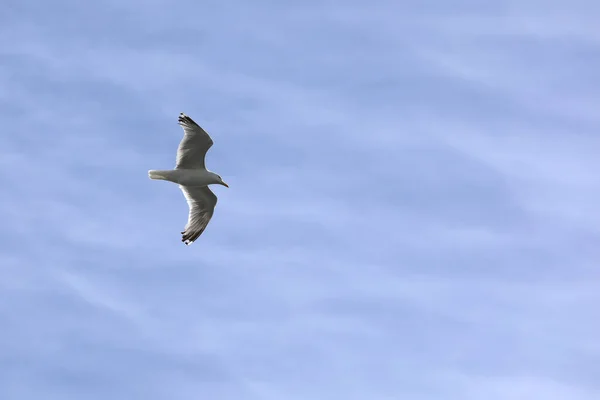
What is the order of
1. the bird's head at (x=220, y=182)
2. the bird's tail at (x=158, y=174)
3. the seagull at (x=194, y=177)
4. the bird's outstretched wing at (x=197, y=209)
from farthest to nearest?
the bird's outstretched wing at (x=197, y=209) < the bird's head at (x=220, y=182) < the bird's tail at (x=158, y=174) < the seagull at (x=194, y=177)

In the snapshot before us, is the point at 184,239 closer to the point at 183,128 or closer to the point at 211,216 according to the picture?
the point at 211,216

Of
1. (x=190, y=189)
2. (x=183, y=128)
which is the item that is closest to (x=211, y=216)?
(x=190, y=189)

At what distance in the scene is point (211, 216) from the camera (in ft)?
173

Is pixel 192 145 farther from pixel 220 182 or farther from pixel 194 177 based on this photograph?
pixel 220 182

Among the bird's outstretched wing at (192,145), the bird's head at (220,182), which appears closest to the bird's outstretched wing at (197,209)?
the bird's head at (220,182)

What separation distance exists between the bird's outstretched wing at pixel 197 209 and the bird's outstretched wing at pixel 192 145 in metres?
2.06

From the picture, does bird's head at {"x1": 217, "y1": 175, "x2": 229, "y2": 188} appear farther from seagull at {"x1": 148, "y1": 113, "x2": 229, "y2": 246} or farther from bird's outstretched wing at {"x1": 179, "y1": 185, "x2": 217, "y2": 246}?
bird's outstretched wing at {"x1": 179, "y1": 185, "x2": 217, "y2": 246}

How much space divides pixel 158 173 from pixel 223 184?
11.2 feet

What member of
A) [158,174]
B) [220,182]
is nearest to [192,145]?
[158,174]

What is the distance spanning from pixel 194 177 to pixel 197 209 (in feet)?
8.39

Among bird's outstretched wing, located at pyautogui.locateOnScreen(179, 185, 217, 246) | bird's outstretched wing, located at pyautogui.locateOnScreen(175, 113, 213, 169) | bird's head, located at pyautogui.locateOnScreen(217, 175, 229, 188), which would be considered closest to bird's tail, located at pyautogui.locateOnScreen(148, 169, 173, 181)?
bird's outstretched wing, located at pyautogui.locateOnScreen(175, 113, 213, 169)

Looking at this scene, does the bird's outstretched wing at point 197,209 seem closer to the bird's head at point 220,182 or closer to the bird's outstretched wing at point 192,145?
the bird's head at point 220,182

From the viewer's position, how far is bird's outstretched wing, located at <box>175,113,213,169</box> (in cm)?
4869

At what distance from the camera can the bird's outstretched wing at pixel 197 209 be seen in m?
52.5
